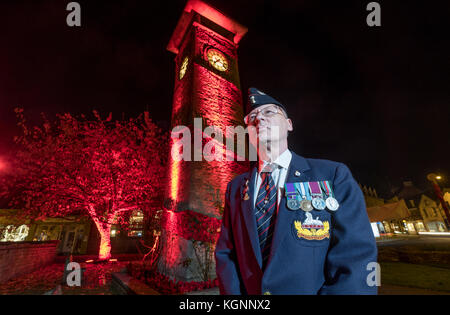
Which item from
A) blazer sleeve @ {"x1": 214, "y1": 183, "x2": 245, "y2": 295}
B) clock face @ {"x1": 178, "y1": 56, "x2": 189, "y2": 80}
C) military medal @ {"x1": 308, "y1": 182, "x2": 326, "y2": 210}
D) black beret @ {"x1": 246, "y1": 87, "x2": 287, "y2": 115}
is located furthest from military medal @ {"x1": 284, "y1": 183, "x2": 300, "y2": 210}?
clock face @ {"x1": 178, "y1": 56, "x2": 189, "y2": 80}

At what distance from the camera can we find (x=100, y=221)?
539 inches

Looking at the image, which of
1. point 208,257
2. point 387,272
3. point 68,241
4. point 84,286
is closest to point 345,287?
point 208,257

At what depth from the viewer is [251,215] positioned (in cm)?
161

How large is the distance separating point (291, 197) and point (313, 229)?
0.86 ft

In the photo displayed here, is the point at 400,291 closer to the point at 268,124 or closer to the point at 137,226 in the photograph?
the point at 268,124

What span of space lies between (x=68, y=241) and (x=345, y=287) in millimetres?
27063

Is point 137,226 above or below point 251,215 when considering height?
below

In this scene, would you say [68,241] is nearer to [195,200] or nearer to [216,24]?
[195,200]

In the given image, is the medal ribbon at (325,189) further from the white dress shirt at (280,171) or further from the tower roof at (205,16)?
the tower roof at (205,16)

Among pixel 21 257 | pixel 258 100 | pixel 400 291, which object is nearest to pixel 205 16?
pixel 258 100

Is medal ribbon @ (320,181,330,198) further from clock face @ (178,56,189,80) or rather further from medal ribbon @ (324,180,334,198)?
clock face @ (178,56,189,80)

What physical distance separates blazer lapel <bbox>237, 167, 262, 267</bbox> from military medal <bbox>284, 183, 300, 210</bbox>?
30 cm

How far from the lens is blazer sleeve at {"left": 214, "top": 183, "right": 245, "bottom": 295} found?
1.62 m
